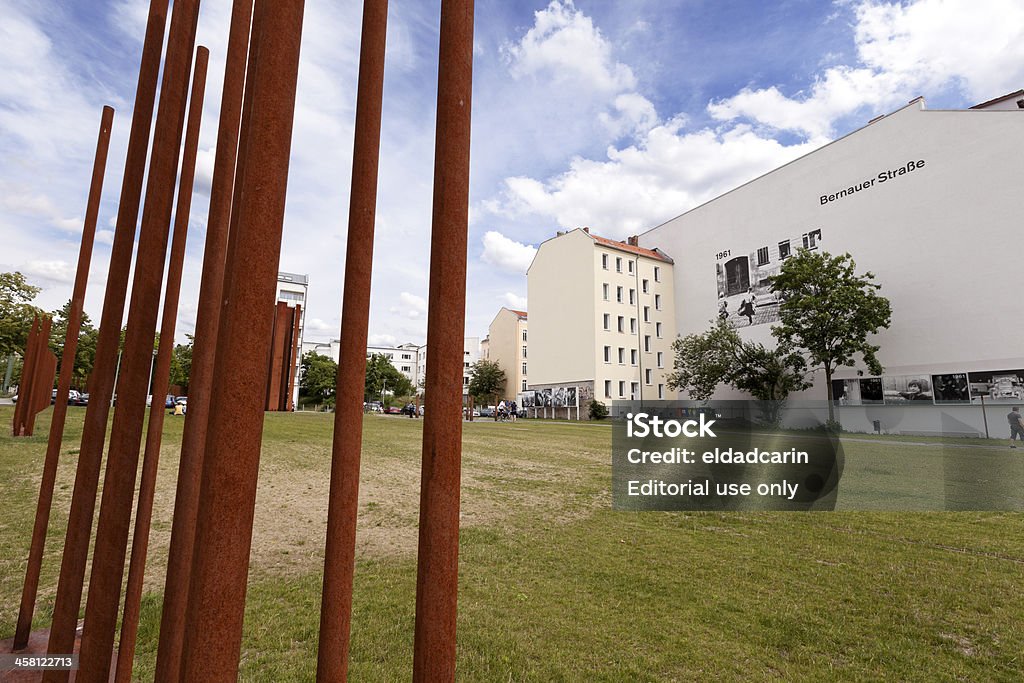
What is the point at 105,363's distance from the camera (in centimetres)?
243

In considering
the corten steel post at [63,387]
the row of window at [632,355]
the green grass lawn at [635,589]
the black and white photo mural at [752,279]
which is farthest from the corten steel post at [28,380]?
the black and white photo mural at [752,279]

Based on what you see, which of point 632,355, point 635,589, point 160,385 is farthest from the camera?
point 632,355

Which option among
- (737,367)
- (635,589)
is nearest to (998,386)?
(737,367)

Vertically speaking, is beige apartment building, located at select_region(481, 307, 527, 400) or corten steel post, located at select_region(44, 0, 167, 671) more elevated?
beige apartment building, located at select_region(481, 307, 527, 400)

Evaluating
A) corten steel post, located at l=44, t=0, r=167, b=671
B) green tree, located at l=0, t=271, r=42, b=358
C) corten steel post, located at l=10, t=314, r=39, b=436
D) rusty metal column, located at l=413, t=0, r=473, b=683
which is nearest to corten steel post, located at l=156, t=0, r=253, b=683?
corten steel post, located at l=44, t=0, r=167, b=671

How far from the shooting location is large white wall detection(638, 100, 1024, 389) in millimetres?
28109

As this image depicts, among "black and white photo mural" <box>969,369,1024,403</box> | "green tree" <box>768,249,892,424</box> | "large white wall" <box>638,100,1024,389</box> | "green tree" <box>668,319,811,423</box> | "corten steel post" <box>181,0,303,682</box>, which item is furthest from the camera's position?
"green tree" <box>668,319,811,423</box>

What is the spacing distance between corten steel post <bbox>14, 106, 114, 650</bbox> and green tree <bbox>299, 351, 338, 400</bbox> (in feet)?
239

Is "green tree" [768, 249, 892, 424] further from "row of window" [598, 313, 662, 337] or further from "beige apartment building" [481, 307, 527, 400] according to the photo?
"beige apartment building" [481, 307, 527, 400]

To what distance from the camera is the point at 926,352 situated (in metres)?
31.0

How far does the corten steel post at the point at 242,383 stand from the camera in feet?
3.60

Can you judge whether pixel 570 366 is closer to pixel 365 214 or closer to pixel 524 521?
pixel 524 521

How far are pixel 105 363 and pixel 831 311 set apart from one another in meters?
35.1

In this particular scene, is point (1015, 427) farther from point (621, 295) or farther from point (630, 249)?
point (630, 249)
